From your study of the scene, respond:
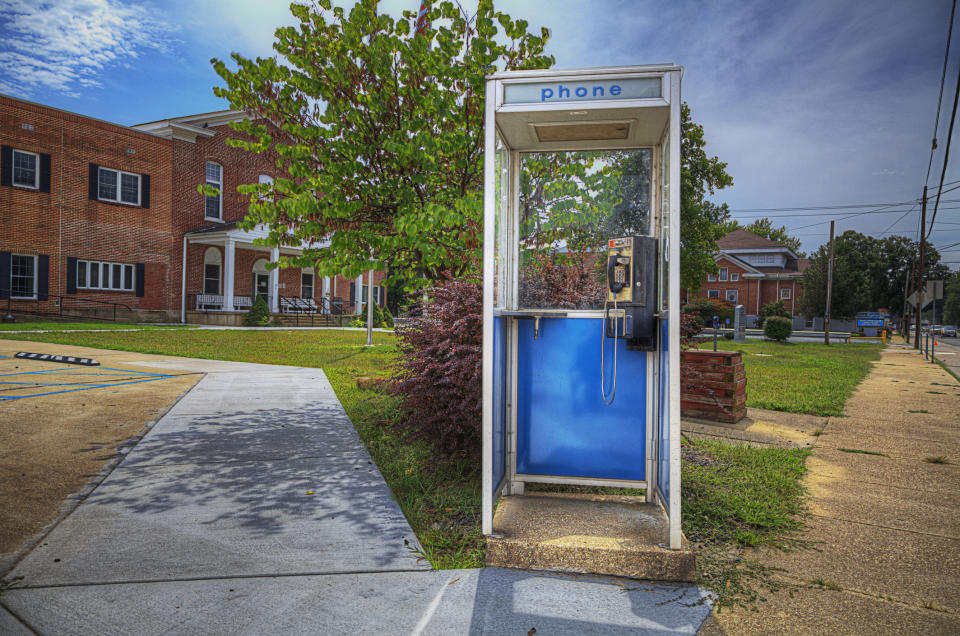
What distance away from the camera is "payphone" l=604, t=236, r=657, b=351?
4.15 m

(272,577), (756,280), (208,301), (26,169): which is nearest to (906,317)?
(756,280)

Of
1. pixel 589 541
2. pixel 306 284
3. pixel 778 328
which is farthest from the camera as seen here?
pixel 306 284

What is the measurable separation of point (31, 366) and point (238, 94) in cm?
863

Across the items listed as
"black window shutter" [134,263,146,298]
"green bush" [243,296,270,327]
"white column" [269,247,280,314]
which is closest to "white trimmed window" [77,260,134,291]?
"black window shutter" [134,263,146,298]

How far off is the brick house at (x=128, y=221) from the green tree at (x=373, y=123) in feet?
54.9

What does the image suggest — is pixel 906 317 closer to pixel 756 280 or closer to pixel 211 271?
pixel 756 280

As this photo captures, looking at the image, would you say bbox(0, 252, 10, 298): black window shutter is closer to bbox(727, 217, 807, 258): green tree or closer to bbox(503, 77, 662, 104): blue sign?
bbox(503, 77, 662, 104): blue sign

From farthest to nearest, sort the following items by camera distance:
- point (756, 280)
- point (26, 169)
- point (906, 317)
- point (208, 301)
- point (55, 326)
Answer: point (756, 280) < point (906, 317) < point (208, 301) < point (26, 169) < point (55, 326)

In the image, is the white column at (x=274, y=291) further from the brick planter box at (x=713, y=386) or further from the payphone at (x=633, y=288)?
the payphone at (x=633, y=288)

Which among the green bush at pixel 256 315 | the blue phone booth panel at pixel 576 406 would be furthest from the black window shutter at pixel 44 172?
the blue phone booth panel at pixel 576 406

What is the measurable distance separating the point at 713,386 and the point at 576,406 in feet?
12.7

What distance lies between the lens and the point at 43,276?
894 inches

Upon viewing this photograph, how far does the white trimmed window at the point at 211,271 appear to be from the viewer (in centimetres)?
2858

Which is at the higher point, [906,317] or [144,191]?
[144,191]
